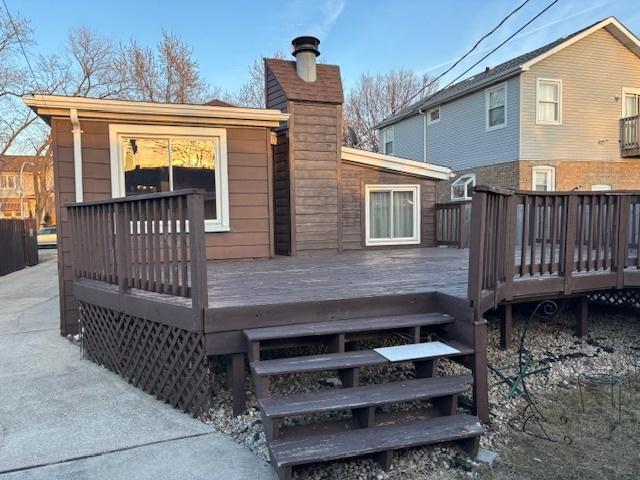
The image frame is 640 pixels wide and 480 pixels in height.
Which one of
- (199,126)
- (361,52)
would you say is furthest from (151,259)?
(361,52)

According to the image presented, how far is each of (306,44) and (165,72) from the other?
14.6 meters

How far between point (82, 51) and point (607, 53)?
853 inches

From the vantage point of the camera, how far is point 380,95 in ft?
92.0

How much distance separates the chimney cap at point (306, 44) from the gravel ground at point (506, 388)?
5.24 metres

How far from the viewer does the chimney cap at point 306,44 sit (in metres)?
7.59

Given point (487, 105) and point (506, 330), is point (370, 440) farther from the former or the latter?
point (487, 105)

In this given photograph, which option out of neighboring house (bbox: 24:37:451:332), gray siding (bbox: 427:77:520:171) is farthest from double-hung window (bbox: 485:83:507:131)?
neighboring house (bbox: 24:37:451:332)

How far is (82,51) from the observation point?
21.5 m

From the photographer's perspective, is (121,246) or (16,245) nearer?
(121,246)

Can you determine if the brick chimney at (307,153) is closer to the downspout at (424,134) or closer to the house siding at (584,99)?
the house siding at (584,99)

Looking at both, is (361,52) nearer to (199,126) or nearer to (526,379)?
(199,126)

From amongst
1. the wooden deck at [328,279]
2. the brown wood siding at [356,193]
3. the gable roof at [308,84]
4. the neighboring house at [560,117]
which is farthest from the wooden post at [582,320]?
the neighboring house at [560,117]

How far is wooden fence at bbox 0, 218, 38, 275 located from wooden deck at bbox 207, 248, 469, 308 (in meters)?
9.40

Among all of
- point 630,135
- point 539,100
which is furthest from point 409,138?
point 630,135
